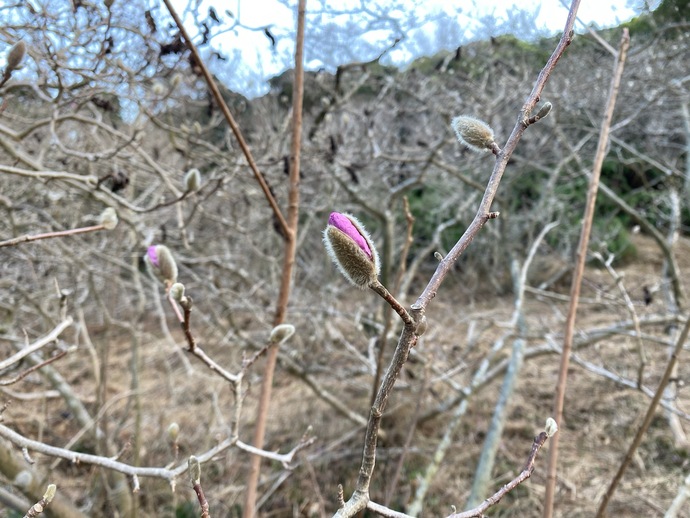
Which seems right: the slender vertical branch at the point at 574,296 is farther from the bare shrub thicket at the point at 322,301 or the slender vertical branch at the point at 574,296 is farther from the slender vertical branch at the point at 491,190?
the bare shrub thicket at the point at 322,301

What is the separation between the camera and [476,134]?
0.73 m

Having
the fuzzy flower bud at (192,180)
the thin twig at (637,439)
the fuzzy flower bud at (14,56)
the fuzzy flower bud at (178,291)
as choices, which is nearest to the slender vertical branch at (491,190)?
the fuzzy flower bud at (178,291)

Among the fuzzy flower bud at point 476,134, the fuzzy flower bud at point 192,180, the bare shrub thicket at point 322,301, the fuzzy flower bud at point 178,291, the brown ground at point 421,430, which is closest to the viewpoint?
the fuzzy flower bud at point 476,134

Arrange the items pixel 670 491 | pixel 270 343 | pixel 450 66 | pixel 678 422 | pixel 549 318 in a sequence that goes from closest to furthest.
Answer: pixel 270 343, pixel 670 491, pixel 678 422, pixel 450 66, pixel 549 318

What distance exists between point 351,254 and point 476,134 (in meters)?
0.30

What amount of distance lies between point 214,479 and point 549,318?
4054 millimetres

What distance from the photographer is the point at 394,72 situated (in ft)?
18.4

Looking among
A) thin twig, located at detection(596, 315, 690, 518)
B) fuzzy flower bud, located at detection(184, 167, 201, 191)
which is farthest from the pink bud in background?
fuzzy flower bud, located at detection(184, 167, 201, 191)

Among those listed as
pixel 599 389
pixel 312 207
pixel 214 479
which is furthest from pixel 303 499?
→ pixel 599 389

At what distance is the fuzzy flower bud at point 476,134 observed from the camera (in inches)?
28.4

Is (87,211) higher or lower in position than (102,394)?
higher

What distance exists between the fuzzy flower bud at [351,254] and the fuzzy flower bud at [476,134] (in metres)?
0.26

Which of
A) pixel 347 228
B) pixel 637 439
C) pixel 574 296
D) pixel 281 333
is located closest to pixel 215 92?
pixel 281 333

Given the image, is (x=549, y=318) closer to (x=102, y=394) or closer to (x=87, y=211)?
(x=102, y=394)
